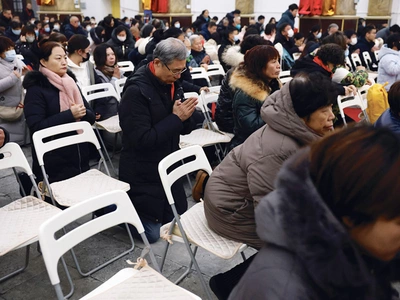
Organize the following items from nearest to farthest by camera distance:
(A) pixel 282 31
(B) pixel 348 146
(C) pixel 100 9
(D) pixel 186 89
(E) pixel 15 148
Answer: (B) pixel 348 146 < (E) pixel 15 148 < (D) pixel 186 89 < (A) pixel 282 31 < (C) pixel 100 9

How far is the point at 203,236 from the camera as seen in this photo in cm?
242

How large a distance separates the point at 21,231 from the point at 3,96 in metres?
3.00

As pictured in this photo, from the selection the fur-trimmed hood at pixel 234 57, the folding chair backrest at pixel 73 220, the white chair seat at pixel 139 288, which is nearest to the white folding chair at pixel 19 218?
the folding chair backrest at pixel 73 220

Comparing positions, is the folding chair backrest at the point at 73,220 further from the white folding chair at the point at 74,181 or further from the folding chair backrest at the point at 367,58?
the folding chair backrest at the point at 367,58

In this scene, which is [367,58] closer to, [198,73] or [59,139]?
[198,73]

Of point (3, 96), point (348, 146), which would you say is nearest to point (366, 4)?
point (3, 96)

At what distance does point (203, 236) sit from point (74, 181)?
1.27 metres

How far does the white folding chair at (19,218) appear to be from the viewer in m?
2.33

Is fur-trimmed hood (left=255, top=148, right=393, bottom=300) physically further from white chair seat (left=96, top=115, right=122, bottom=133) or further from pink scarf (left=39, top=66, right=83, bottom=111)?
white chair seat (left=96, top=115, right=122, bottom=133)

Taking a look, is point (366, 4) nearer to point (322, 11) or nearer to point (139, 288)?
point (322, 11)

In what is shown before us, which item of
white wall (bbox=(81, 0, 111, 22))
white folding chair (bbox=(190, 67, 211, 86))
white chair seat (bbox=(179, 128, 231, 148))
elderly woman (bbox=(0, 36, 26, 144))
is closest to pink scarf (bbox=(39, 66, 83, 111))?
white chair seat (bbox=(179, 128, 231, 148))

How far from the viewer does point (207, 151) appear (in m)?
4.77

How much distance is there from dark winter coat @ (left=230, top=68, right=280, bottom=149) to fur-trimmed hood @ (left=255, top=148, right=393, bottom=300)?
98.0 inches

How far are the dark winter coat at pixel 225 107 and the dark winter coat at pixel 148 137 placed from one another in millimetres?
719
